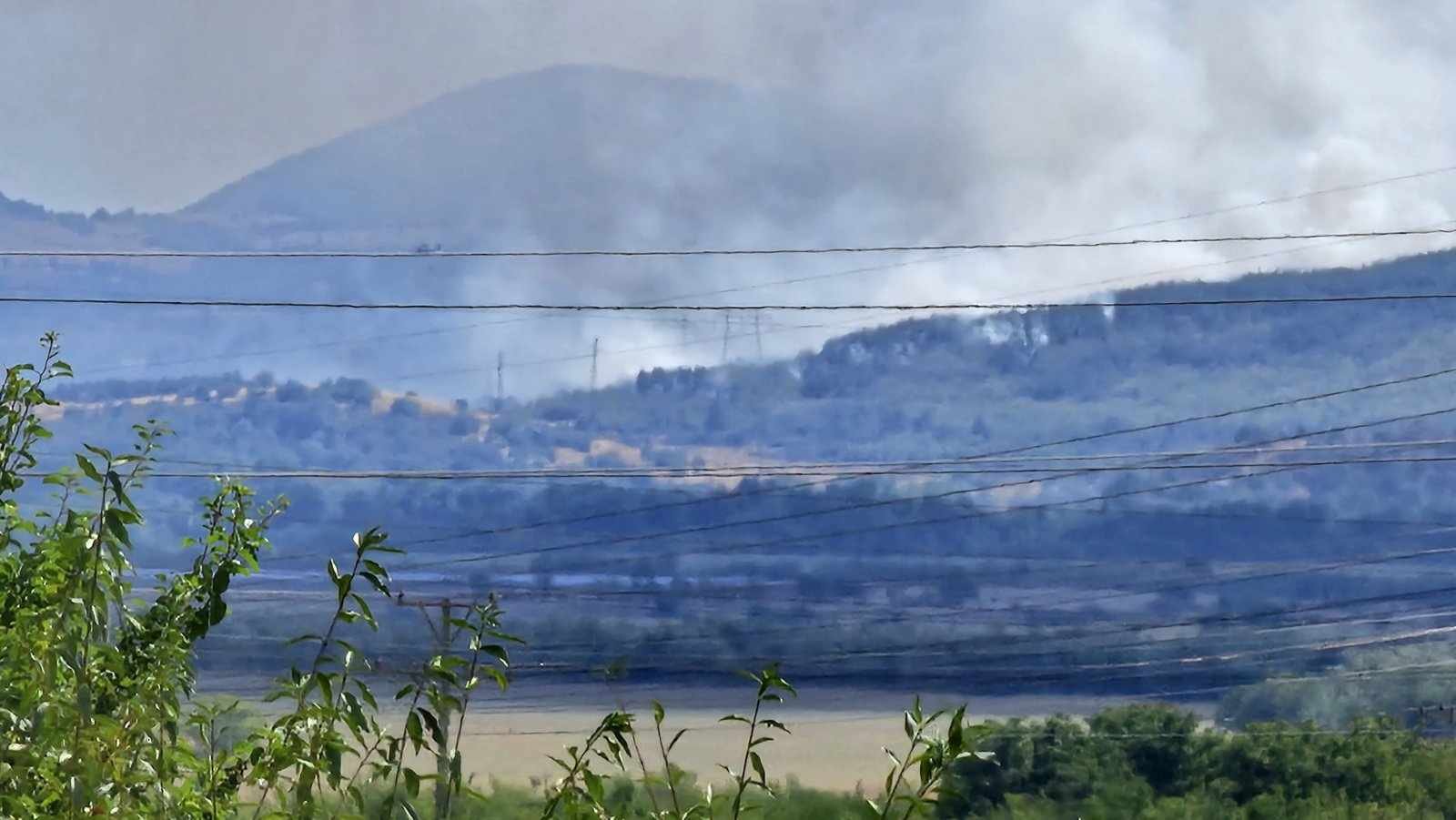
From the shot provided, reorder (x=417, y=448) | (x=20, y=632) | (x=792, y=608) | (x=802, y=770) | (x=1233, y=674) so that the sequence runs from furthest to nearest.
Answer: (x=417, y=448)
(x=792, y=608)
(x=1233, y=674)
(x=802, y=770)
(x=20, y=632)

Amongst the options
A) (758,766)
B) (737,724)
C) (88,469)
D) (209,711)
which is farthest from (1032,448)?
(88,469)

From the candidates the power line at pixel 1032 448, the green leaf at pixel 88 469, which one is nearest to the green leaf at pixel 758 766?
the green leaf at pixel 88 469

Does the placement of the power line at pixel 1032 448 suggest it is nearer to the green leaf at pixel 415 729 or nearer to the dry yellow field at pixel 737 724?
the dry yellow field at pixel 737 724

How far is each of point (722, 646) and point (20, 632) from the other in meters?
83.3

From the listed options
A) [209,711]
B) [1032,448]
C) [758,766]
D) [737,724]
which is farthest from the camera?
[1032,448]

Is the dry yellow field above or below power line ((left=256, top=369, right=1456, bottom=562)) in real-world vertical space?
below

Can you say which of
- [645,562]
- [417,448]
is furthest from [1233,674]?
[417,448]

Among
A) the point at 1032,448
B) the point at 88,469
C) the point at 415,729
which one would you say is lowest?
the point at 415,729

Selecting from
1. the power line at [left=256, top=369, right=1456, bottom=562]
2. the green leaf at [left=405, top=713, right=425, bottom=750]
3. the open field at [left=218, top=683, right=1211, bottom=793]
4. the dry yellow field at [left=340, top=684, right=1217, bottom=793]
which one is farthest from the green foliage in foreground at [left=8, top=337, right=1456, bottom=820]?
the power line at [left=256, top=369, right=1456, bottom=562]

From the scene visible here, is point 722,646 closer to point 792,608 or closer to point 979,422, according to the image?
point 792,608

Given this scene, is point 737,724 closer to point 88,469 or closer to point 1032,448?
point 88,469

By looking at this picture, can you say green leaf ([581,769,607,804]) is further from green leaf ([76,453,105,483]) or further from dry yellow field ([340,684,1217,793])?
dry yellow field ([340,684,1217,793])

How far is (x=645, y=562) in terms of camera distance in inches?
4247

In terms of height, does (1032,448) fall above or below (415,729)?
above
